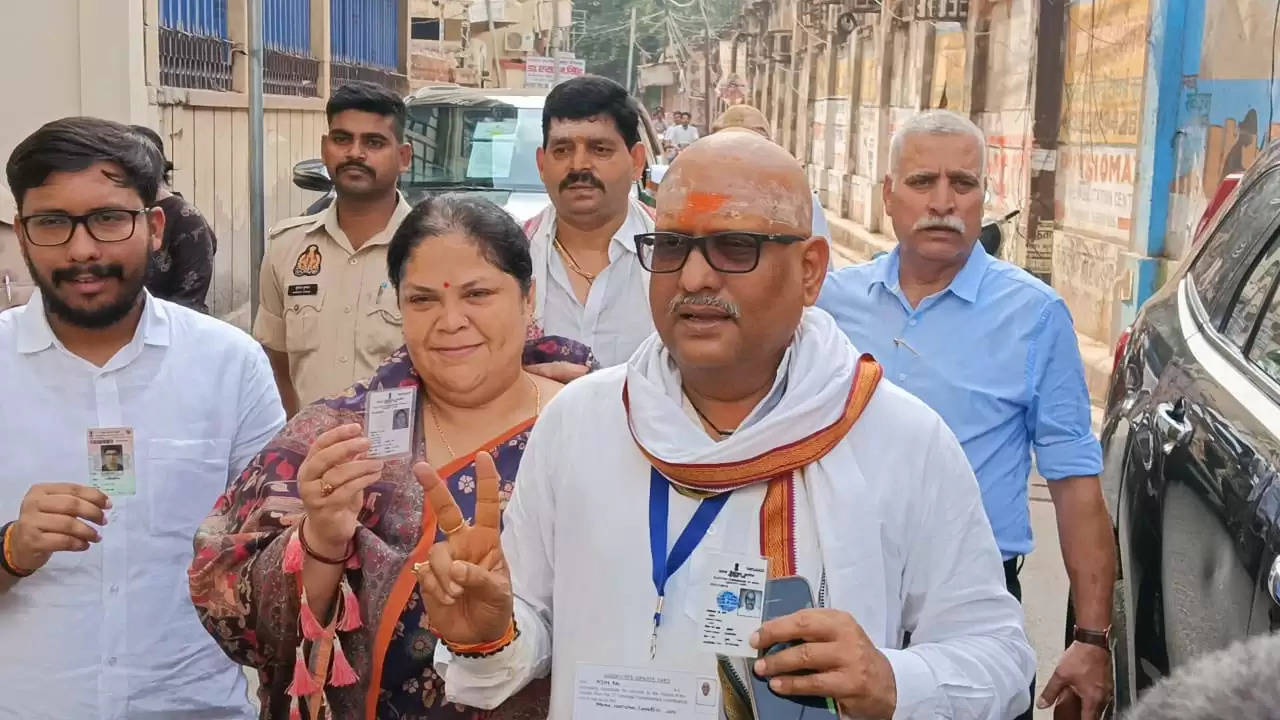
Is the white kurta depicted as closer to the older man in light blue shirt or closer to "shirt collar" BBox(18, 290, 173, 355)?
"shirt collar" BBox(18, 290, 173, 355)

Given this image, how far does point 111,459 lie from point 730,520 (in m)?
1.44

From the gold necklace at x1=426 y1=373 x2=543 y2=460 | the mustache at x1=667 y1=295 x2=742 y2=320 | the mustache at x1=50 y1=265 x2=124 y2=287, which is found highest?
the mustache at x1=667 y1=295 x2=742 y2=320

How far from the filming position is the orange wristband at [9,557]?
313cm

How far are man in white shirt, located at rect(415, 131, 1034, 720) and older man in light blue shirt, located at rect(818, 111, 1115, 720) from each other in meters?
1.46

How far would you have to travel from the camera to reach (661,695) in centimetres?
236

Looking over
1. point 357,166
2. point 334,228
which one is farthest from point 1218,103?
point 334,228

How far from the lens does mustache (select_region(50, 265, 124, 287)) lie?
3.40 metres

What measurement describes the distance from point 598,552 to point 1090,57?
14922mm

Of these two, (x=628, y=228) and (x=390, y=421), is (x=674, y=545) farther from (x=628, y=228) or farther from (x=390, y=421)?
(x=628, y=228)

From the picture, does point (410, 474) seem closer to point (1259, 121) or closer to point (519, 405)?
point (519, 405)


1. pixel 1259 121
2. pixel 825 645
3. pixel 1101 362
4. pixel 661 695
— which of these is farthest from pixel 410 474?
pixel 1101 362

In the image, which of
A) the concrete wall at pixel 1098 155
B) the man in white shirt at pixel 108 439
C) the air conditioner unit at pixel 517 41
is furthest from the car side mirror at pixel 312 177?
the air conditioner unit at pixel 517 41

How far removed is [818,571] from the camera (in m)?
2.40

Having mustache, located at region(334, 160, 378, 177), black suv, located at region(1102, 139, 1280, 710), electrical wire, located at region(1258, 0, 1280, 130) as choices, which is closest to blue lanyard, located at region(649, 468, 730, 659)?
black suv, located at region(1102, 139, 1280, 710)
